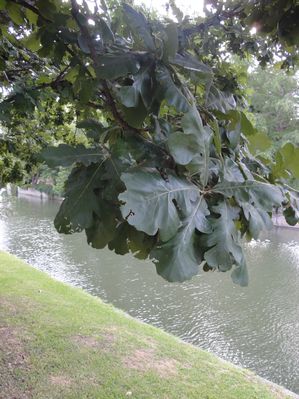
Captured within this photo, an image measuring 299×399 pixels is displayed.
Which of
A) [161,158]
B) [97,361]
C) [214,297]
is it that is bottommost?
[214,297]

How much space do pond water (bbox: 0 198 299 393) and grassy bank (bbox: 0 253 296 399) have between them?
1.69 m

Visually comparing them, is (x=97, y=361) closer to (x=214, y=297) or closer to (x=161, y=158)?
(x=161, y=158)

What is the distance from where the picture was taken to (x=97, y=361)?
4.50m

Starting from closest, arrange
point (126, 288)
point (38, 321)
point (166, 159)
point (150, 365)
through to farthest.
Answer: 1. point (166, 159)
2. point (150, 365)
3. point (38, 321)
4. point (126, 288)

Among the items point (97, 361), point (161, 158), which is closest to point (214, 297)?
point (97, 361)

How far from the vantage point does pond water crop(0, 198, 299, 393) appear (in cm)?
698

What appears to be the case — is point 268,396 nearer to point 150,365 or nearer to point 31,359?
point 150,365

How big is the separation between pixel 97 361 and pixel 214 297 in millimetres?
5384

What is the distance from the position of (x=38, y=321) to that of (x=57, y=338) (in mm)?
634

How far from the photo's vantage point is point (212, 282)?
10.4 m

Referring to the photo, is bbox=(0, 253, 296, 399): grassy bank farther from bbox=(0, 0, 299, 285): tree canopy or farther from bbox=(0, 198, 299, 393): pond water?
Result: bbox=(0, 0, 299, 285): tree canopy

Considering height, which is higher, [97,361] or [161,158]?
[161,158]

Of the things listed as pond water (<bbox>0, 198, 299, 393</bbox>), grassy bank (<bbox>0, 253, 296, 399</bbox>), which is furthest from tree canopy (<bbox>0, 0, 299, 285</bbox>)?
pond water (<bbox>0, 198, 299, 393</bbox>)

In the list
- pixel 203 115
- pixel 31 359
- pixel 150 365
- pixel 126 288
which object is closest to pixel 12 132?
pixel 31 359
